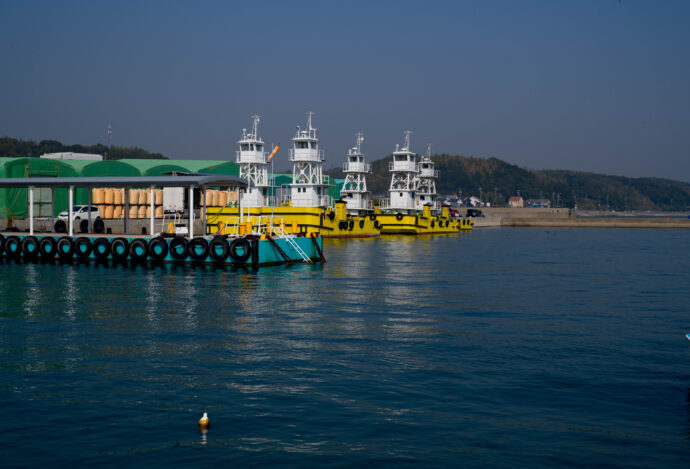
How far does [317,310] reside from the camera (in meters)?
24.2

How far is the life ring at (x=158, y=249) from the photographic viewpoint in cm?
4059

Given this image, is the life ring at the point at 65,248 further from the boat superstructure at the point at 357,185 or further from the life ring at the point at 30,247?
the boat superstructure at the point at 357,185

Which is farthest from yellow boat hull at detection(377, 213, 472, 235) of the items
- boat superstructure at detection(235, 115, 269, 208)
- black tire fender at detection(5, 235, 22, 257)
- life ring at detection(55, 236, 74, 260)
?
black tire fender at detection(5, 235, 22, 257)

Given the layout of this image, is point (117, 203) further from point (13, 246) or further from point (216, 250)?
point (216, 250)

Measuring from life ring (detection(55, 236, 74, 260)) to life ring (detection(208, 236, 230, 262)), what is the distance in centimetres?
1124

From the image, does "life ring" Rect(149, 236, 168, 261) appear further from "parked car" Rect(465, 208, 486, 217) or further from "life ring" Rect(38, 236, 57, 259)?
"parked car" Rect(465, 208, 486, 217)

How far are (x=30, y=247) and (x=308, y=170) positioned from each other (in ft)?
117

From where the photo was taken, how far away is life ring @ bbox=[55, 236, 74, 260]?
43344mm

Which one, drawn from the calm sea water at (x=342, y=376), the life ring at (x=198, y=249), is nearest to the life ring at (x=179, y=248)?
the life ring at (x=198, y=249)

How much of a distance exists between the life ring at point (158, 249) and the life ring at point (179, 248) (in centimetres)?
36

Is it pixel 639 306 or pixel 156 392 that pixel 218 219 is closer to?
pixel 639 306

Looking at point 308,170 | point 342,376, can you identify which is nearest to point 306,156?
point 308,170

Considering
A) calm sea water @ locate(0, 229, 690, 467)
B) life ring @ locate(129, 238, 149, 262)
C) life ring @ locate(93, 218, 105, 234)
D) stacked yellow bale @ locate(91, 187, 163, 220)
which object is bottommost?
calm sea water @ locate(0, 229, 690, 467)

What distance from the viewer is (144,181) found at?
40531 millimetres
